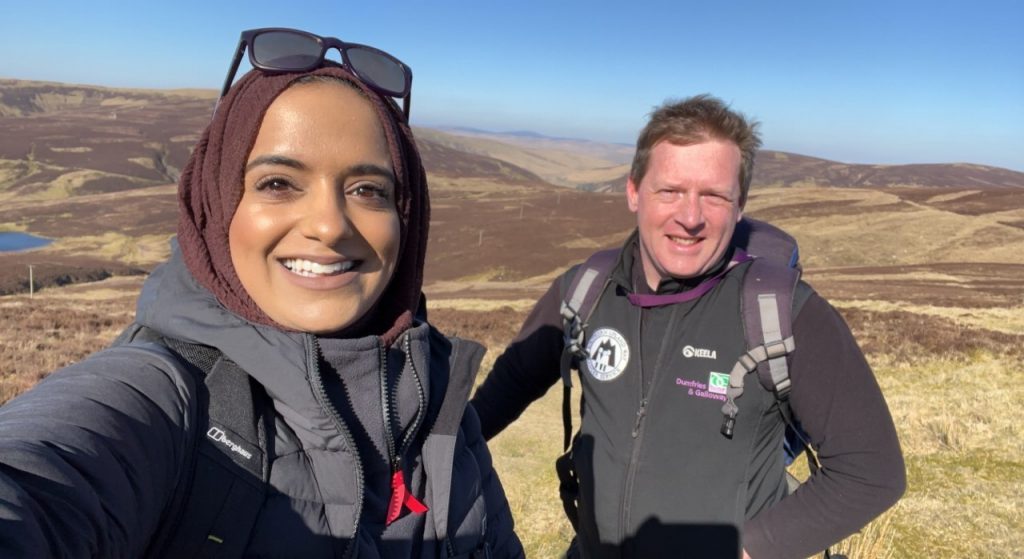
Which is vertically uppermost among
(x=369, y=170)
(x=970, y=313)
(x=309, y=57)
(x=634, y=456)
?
(x=309, y=57)

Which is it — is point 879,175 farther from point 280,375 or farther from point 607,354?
point 280,375

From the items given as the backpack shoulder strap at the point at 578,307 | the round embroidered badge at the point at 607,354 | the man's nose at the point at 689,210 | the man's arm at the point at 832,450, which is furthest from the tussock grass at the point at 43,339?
the man's arm at the point at 832,450

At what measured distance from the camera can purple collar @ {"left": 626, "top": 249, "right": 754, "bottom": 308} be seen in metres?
2.86

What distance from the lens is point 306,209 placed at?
1547 mm

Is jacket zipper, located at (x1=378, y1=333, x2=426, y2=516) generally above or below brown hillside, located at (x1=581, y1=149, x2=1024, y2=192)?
below

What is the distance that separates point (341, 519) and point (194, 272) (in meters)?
0.76

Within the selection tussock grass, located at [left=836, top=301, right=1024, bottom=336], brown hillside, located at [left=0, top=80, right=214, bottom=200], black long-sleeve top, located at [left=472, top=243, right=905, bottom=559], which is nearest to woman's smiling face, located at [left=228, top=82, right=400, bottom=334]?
black long-sleeve top, located at [left=472, top=243, right=905, bottom=559]

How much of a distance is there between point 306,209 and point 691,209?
198 cm

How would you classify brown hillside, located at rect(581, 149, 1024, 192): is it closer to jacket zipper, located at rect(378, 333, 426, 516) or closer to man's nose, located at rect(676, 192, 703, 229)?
man's nose, located at rect(676, 192, 703, 229)

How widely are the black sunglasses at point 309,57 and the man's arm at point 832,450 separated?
6.57 feet

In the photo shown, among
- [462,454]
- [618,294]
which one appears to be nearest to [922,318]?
[618,294]

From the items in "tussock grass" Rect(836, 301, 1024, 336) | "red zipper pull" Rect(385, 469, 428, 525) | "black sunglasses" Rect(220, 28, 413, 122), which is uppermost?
"black sunglasses" Rect(220, 28, 413, 122)

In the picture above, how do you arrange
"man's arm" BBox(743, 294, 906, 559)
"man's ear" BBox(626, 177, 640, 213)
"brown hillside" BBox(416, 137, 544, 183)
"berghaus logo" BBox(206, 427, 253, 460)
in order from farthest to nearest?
"brown hillside" BBox(416, 137, 544, 183), "man's ear" BBox(626, 177, 640, 213), "man's arm" BBox(743, 294, 906, 559), "berghaus logo" BBox(206, 427, 253, 460)

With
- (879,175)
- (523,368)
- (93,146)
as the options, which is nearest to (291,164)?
(523,368)
